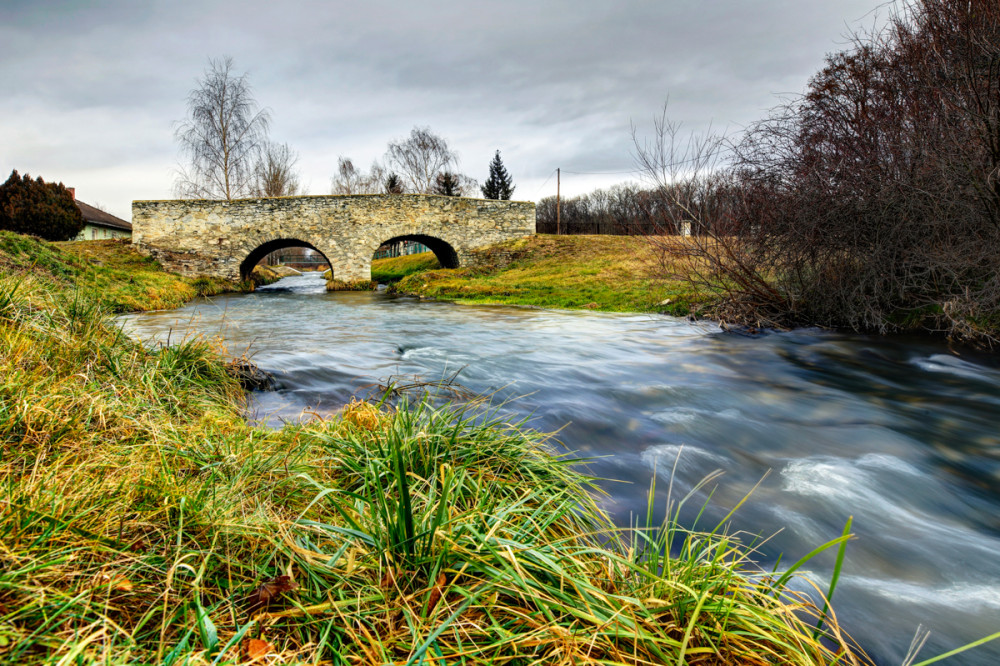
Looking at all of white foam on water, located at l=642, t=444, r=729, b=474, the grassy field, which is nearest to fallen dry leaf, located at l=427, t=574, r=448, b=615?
white foam on water, located at l=642, t=444, r=729, b=474

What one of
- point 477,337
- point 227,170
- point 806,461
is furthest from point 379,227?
point 806,461

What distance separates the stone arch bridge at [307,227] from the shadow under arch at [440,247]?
0.54ft

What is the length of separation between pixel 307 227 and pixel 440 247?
22.2 feet

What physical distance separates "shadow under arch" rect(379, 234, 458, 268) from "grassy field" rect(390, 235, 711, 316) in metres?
1.77

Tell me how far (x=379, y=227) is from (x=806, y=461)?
74.7ft

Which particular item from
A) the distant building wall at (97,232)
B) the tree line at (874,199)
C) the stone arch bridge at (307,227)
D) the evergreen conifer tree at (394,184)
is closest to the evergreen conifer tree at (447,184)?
the evergreen conifer tree at (394,184)

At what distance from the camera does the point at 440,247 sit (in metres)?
27.1

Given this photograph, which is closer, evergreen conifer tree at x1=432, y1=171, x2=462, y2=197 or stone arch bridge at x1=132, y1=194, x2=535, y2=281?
stone arch bridge at x1=132, y1=194, x2=535, y2=281

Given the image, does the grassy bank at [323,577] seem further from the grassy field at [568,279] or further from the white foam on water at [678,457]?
the grassy field at [568,279]

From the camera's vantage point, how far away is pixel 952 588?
2.21m

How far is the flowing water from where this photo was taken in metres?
2.29

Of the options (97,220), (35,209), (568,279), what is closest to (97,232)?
(97,220)

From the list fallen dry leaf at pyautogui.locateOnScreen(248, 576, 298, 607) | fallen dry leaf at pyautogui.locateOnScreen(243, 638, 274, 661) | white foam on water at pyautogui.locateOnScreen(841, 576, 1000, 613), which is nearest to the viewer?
fallen dry leaf at pyautogui.locateOnScreen(243, 638, 274, 661)

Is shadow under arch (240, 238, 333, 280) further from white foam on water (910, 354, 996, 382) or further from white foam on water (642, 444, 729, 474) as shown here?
white foam on water (642, 444, 729, 474)
